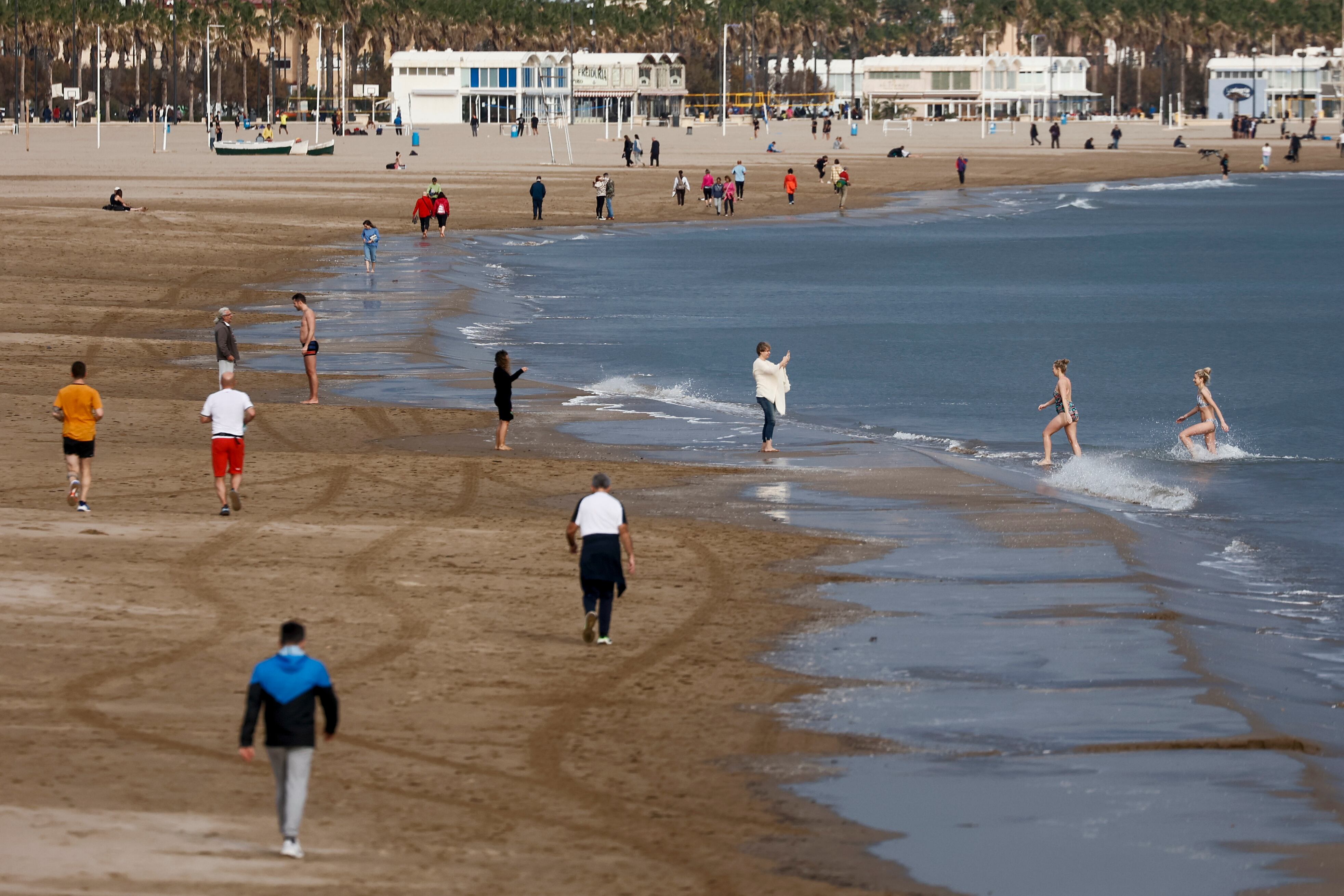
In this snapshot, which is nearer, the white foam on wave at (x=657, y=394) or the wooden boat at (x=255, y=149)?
the white foam on wave at (x=657, y=394)

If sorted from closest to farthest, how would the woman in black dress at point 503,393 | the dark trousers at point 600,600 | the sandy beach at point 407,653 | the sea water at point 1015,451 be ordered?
the sandy beach at point 407,653
the sea water at point 1015,451
the dark trousers at point 600,600
the woman in black dress at point 503,393

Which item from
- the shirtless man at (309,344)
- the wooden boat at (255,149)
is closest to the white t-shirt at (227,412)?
the shirtless man at (309,344)

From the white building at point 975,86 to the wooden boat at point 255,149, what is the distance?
76.8 meters

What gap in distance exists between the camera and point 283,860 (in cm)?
923

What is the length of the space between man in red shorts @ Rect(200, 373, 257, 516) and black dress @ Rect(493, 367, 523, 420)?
441cm

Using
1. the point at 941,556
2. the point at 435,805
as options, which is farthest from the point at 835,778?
the point at 941,556

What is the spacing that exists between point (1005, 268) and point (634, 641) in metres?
44.4

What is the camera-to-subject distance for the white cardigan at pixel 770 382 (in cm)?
2262

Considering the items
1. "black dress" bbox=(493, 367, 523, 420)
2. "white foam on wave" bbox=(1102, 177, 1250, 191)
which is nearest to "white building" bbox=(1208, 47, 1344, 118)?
"white foam on wave" bbox=(1102, 177, 1250, 191)

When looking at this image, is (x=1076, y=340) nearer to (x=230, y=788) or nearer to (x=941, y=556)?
(x=941, y=556)

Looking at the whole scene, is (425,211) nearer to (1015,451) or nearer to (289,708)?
(1015,451)

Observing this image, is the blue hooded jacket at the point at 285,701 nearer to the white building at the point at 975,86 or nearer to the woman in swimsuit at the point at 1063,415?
the woman in swimsuit at the point at 1063,415

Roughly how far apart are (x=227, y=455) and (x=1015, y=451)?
1238cm

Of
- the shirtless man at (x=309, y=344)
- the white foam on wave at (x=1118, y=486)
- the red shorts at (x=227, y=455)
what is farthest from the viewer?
the shirtless man at (x=309, y=344)
